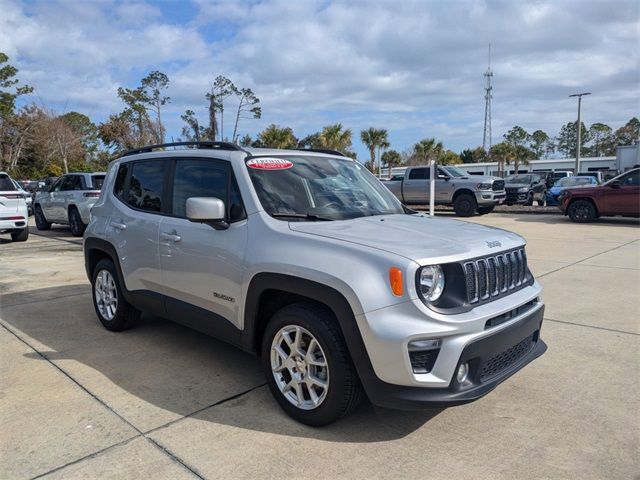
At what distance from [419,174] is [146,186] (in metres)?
16.2

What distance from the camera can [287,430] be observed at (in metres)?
3.29

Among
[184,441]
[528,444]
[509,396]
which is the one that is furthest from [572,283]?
[184,441]

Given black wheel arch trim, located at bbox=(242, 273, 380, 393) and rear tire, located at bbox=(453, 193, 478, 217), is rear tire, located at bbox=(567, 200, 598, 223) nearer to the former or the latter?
rear tire, located at bbox=(453, 193, 478, 217)

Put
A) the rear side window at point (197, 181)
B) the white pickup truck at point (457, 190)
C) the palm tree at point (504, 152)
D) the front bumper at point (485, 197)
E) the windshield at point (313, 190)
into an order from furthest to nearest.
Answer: the palm tree at point (504, 152)
the white pickup truck at point (457, 190)
the front bumper at point (485, 197)
the rear side window at point (197, 181)
the windshield at point (313, 190)

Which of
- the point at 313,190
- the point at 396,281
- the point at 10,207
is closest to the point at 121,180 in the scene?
the point at 313,190

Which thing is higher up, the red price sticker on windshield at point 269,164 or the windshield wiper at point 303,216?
the red price sticker on windshield at point 269,164

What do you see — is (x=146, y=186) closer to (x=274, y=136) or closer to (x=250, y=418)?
(x=250, y=418)

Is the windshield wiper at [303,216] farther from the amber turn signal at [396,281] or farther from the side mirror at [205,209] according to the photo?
the amber turn signal at [396,281]

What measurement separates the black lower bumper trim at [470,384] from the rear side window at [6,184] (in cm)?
1225

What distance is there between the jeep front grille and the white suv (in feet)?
40.3

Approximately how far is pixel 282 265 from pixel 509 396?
6.46 ft

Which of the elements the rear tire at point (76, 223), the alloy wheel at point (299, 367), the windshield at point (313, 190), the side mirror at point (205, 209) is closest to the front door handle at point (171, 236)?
the side mirror at point (205, 209)

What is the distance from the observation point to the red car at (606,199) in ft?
48.5

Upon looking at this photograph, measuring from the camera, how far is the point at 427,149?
6119 centimetres
